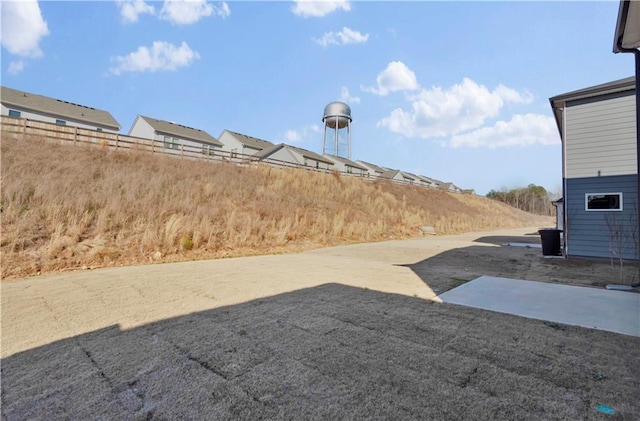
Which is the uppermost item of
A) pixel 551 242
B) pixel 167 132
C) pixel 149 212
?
pixel 167 132

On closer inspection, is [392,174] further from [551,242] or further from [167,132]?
[551,242]

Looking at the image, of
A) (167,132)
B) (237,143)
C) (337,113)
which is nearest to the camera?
(167,132)

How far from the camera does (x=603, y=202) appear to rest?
7.74m

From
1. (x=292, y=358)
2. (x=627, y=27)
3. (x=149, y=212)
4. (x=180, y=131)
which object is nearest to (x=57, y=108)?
(x=180, y=131)

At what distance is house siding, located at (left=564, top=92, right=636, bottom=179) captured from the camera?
7.42 meters

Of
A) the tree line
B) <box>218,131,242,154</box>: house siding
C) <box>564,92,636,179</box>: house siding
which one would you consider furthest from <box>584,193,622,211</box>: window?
the tree line

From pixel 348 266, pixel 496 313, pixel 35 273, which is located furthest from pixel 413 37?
pixel 35 273

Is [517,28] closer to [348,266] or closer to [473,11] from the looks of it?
[473,11]

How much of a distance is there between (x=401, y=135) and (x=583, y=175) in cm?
1789

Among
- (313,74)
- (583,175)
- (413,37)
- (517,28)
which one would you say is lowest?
(583,175)

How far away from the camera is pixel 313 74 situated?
52.9 feet

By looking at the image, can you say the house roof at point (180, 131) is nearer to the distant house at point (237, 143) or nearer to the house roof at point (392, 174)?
the distant house at point (237, 143)

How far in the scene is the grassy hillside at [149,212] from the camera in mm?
6676

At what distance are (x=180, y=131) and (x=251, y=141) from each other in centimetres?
832
